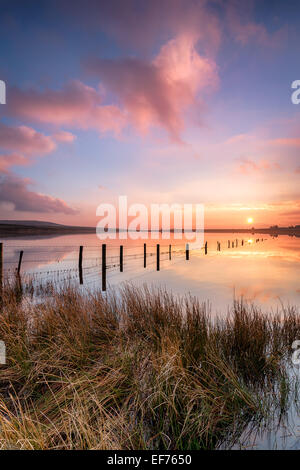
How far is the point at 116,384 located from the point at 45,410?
959mm

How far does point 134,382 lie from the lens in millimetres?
3613

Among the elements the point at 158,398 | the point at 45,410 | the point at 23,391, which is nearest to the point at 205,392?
the point at 158,398

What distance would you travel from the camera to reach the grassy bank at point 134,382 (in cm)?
285

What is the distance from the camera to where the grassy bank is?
2852 mm

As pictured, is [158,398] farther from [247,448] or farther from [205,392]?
[247,448]

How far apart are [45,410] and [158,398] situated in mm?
1461

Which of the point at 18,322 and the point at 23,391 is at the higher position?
the point at 18,322

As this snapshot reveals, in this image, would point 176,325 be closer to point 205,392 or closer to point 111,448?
point 205,392

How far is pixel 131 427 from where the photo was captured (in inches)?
121
